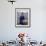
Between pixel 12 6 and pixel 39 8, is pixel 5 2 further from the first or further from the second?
pixel 39 8

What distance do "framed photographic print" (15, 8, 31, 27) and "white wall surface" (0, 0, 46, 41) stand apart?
0.12 meters

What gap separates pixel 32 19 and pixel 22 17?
412 mm

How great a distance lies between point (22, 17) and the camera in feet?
18.3

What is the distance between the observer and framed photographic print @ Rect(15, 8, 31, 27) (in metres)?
5.53

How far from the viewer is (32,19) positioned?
18.2 feet

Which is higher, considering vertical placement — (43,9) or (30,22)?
(43,9)

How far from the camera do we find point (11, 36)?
557cm

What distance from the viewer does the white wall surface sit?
553cm

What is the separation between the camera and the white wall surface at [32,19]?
5.53m

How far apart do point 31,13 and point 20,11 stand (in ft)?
1.48

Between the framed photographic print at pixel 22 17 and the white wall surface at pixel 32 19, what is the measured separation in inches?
4.8

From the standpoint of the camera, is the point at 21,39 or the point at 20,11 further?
the point at 20,11

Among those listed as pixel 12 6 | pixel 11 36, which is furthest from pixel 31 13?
pixel 11 36

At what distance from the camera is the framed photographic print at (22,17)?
18.1 ft
